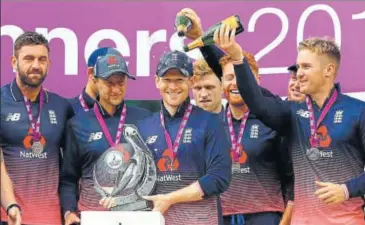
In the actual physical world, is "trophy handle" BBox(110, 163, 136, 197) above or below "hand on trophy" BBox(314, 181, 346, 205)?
above

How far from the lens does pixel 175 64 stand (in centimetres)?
654

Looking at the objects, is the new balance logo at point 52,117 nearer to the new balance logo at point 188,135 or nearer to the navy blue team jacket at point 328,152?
the new balance logo at point 188,135

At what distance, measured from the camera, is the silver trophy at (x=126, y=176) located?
20.2ft

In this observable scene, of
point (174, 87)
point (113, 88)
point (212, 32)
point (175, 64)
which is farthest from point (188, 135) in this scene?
point (212, 32)

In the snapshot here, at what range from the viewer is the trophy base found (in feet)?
20.1

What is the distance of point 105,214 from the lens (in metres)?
5.81

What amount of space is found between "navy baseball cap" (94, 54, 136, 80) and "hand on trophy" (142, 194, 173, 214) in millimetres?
797

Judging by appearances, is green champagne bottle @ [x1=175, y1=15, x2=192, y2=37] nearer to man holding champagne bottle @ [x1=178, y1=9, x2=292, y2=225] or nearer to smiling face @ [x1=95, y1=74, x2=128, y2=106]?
man holding champagne bottle @ [x1=178, y1=9, x2=292, y2=225]

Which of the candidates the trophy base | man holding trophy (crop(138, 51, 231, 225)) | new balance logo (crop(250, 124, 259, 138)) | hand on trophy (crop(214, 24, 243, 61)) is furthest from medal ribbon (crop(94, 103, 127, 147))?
hand on trophy (crop(214, 24, 243, 61))

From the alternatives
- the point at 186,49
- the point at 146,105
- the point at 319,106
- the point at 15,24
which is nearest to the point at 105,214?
the point at 186,49

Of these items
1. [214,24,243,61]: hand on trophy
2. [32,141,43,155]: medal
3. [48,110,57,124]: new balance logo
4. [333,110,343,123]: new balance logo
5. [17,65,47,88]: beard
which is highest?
Result: [214,24,243,61]: hand on trophy

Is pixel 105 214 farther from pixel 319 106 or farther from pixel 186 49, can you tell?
pixel 319 106

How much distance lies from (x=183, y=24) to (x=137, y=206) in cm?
109

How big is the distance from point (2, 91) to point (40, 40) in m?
0.37
